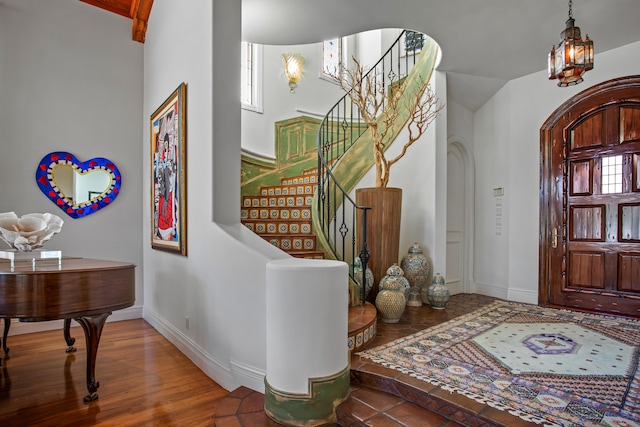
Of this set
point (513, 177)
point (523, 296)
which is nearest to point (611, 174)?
point (513, 177)

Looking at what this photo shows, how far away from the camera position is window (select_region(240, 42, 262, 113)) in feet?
19.7

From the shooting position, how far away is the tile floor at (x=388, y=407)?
5.65 ft

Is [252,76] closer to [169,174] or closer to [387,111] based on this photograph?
[387,111]

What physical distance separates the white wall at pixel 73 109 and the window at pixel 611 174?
560 cm

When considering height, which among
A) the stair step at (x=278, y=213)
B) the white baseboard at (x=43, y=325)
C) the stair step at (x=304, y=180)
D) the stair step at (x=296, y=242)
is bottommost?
the white baseboard at (x=43, y=325)

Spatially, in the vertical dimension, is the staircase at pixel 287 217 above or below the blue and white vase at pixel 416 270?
above

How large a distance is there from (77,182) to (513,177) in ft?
18.1

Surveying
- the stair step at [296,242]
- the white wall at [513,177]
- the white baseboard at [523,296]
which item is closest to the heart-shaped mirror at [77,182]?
the stair step at [296,242]

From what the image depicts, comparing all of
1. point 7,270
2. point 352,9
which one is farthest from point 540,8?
point 7,270

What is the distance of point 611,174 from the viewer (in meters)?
3.69

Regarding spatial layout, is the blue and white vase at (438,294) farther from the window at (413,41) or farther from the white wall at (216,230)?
the window at (413,41)

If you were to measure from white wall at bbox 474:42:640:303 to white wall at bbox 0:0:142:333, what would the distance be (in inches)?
188

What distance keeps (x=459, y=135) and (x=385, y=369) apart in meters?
3.75

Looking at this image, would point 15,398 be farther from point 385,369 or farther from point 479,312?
point 479,312
